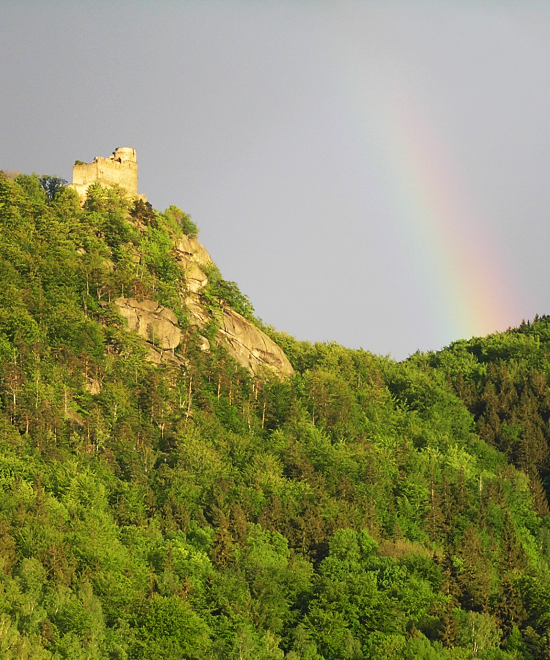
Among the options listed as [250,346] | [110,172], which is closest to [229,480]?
[250,346]

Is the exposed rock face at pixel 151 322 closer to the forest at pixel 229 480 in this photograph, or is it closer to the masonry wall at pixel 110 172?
the forest at pixel 229 480

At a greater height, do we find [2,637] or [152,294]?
[152,294]

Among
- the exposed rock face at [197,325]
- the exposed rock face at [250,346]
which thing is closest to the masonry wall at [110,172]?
the exposed rock face at [197,325]

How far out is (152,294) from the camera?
423 feet

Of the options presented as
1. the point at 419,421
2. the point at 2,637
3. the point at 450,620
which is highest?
the point at 419,421

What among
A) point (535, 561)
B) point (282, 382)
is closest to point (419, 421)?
point (282, 382)

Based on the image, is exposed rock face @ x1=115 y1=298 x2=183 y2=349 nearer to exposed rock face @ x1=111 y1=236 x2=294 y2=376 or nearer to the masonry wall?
exposed rock face @ x1=111 y1=236 x2=294 y2=376

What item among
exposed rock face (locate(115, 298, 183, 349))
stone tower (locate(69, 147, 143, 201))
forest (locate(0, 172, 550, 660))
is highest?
stone tower (locate(69, 147, 143, 201))

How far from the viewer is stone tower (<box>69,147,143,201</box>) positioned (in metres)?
141

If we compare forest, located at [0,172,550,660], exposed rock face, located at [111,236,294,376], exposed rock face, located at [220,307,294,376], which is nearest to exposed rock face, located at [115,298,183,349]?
exposed rock face, located at [111,236,294,376]

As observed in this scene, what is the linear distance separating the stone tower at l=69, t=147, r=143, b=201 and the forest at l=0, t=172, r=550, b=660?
6.15ft

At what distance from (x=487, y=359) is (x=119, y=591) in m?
81.3

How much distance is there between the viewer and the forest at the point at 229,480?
86688 millimetres

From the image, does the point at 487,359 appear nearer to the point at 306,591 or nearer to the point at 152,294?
the point at 152,294
